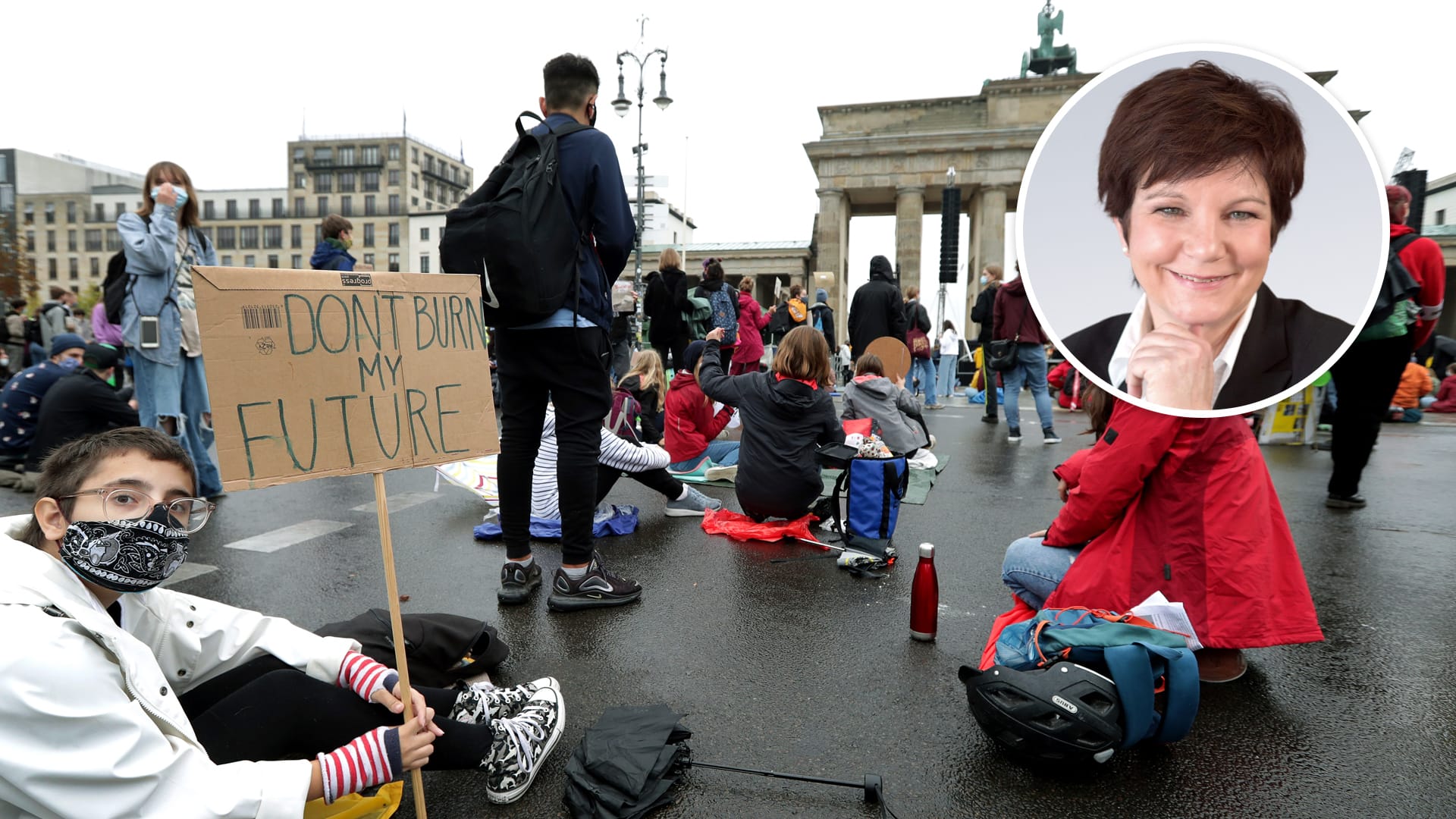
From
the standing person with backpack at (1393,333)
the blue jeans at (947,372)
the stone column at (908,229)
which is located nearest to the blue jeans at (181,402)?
the standing person with backpack at (1393,333)

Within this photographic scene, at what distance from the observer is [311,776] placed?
1.57 m

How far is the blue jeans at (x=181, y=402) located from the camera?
5254 millimetres

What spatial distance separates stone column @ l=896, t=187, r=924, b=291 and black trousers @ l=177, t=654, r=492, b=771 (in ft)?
121

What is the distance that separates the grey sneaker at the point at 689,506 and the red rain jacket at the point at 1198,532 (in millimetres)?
3139

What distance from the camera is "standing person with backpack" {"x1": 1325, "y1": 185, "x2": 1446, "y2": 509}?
5039 millimetres

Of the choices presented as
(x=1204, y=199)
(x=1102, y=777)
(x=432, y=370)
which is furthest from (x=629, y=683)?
(x=1204, y=199)

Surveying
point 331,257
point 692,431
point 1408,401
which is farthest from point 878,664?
point 1408,401

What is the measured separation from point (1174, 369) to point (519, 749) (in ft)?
6.43

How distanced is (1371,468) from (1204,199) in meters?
7.73

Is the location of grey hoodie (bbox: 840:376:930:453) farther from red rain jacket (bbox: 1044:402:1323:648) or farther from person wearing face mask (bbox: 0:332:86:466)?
person wearing face mask (bbox: 0:332:86:466)

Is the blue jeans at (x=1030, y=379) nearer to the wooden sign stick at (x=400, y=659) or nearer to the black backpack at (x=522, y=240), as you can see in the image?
the black backpack at (x=522, y=240)

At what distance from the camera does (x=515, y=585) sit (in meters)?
3.58

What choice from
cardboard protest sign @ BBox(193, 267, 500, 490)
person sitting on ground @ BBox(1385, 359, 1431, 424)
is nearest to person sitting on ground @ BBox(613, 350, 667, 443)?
cardboard protest sign @ BBox(193, 267, 500, 490)

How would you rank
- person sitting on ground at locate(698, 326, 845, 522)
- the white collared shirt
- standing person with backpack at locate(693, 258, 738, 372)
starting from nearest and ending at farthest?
the white collared shirt, person sitting on ground at locate(698, 326, 845, 522), standing person with backpack at locate(693, 258, 738, 372)
